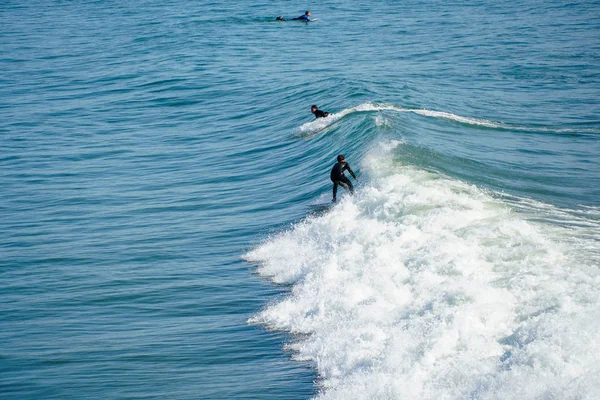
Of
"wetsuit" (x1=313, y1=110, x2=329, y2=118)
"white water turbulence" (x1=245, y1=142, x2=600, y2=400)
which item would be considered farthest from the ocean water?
"wetsuit" (x1=313, y1=110, x2=329, y2=118)

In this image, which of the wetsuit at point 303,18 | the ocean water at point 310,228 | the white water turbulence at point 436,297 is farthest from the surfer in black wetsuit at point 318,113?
the wetsuit at point 303,18

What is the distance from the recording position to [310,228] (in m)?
18.9

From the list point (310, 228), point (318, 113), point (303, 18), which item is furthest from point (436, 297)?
point (303, 18)

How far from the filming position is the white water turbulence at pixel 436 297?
1127cm

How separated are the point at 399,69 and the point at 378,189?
20.1 metres

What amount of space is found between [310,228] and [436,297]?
5642 millimetres

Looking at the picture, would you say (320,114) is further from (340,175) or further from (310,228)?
(310,228)

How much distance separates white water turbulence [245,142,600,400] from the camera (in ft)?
37.0

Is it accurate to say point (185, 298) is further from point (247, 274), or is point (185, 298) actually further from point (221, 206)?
point (221, 206)

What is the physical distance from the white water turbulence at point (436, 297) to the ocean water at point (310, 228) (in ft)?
0.15

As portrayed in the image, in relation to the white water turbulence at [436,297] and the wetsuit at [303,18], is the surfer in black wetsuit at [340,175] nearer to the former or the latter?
the white water turbulence at [436,297]

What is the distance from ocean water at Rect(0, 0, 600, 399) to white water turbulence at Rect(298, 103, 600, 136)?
133mm

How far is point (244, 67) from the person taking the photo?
43281mm

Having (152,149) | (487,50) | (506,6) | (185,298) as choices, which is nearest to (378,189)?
(185,298)
